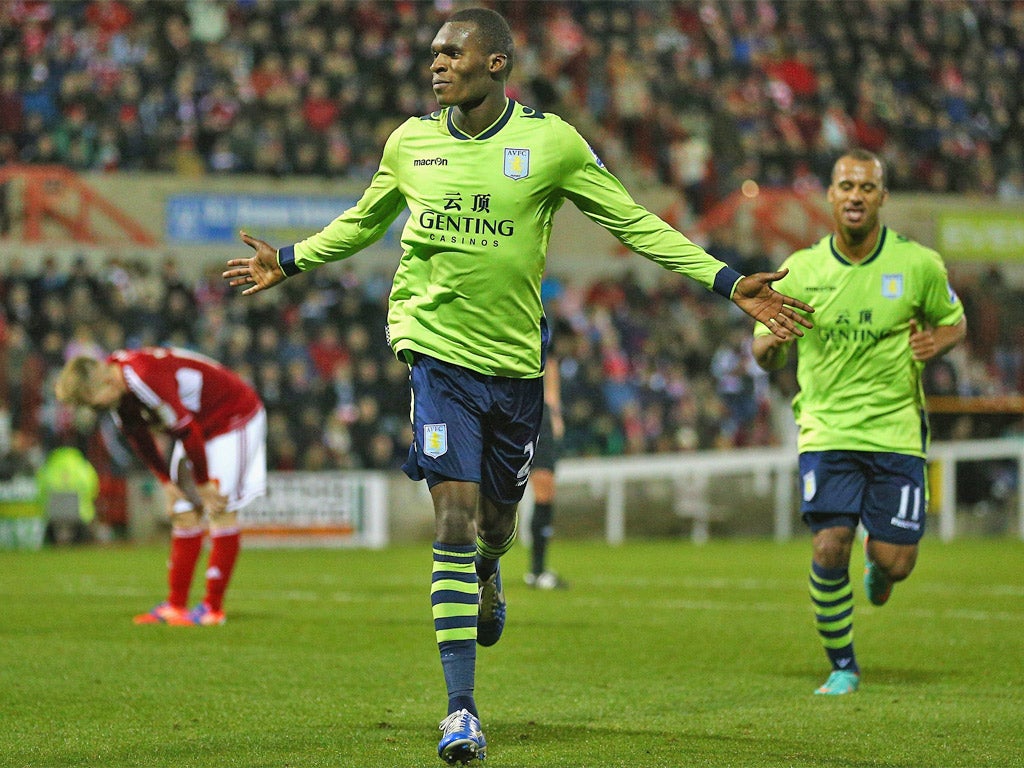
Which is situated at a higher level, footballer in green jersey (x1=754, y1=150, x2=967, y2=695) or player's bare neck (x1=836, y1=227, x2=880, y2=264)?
player's bare neck (x1=836, y1=227, x2=880, y2=264)

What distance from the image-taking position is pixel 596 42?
2850 centimetres

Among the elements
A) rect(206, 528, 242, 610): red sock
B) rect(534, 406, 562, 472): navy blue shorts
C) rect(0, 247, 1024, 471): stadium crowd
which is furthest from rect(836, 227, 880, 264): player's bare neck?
rect(0, 247, 1024, 471): stadium crowd

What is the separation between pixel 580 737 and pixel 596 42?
23777 millimetres

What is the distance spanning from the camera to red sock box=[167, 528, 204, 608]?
417 inches

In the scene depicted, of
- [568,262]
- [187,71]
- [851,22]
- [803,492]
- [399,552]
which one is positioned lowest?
[399,552]

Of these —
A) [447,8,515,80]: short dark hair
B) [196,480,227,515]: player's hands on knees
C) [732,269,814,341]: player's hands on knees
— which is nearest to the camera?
[732,269,814,341]: player's hands on knees

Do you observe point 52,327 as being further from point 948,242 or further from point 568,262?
point 948,242

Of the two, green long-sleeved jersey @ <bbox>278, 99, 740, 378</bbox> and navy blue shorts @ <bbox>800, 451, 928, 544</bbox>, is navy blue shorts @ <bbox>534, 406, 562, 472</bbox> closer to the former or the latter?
navy blue shorts @ <bbox>800, 451, 928, 544</bbox>

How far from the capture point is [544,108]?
27594mm

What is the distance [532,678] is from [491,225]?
282 centimetres

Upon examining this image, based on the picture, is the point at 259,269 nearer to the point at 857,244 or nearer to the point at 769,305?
the point at 769,305

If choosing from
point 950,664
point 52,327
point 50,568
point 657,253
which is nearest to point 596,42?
point 52,327

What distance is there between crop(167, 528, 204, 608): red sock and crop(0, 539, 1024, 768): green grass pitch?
41 cm

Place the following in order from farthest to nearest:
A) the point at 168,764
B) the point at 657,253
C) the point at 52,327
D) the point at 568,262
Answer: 1. the point at 568,262
2. the point at 52,327
3. the point at 657,253
4. the point at 168,764
